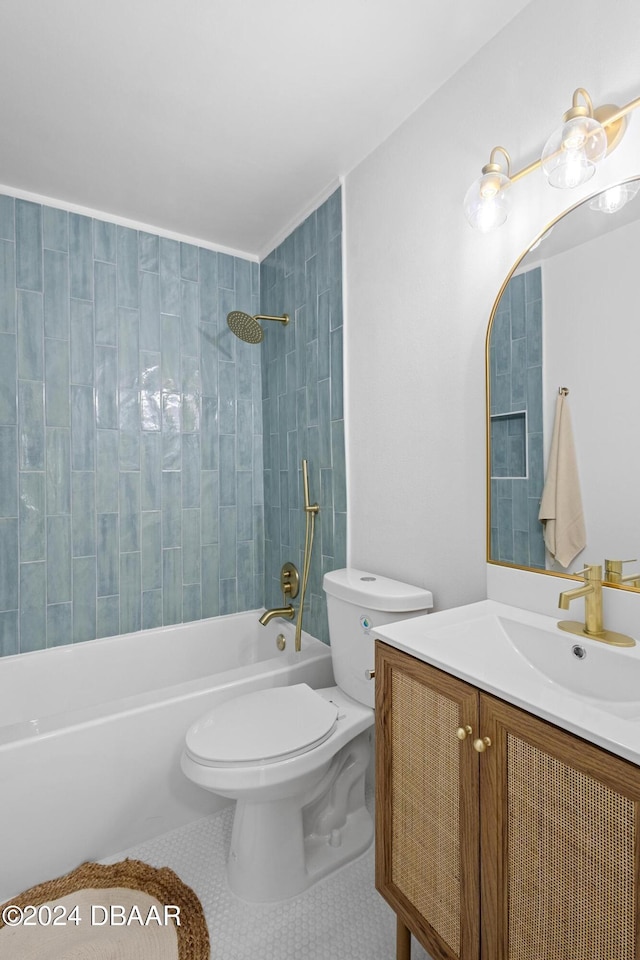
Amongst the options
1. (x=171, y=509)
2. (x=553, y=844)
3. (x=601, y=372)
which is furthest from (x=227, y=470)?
(x=553, y=844)

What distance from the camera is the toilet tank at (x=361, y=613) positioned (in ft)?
5.13

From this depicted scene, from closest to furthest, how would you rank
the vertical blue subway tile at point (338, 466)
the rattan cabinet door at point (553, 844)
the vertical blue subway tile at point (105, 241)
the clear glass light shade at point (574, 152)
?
the rattan cabinet door at point (553, 844)
the clear glass light shade at point (574, 152)
the vertical blue subway tile at point (338, 466)
the vertical blue subway tile at point (105, 241)

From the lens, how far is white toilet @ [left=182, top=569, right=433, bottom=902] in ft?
4.54

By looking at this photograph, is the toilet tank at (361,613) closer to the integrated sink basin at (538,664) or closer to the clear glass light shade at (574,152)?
the integrated sink basin at (538,664)

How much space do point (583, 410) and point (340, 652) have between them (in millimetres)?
1094

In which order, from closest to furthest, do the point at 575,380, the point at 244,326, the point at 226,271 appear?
the point at 575,380 < the point at 244,326 < the point at 226,271

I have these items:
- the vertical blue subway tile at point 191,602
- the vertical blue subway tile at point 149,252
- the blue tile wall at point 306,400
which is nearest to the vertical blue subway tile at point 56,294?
the vertical blue subway tile at point 149,252

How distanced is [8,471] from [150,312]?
0.95 m

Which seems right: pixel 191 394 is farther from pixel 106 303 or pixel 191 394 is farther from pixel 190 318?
pixel 106 303

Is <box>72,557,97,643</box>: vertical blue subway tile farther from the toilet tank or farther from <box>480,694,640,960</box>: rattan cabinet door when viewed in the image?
<box>480,694,640,960</box>: rattan cabinet door

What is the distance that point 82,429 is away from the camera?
226 cm

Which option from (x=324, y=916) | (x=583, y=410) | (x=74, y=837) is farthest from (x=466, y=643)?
(x=74, y=837)

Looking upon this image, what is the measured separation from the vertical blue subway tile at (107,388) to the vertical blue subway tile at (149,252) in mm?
432

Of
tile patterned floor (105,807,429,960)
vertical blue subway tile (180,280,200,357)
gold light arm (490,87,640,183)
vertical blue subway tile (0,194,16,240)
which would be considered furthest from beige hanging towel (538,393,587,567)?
vertical blue subway tile (0,194,16,240)
